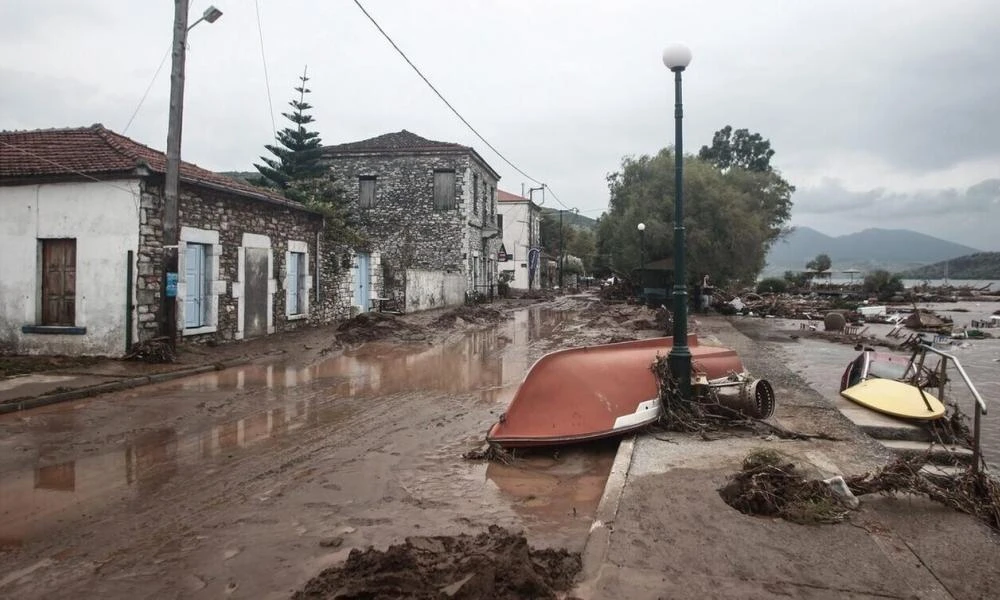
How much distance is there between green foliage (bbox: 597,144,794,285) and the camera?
→ 2853 cm

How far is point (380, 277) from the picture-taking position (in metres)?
23.6

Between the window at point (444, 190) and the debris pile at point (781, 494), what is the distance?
27747mm

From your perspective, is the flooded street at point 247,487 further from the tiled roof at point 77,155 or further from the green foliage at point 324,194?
the green foliage at point 324,194

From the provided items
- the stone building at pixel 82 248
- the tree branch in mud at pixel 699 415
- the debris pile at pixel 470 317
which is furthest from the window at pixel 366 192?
the tree branch in mud at pixel 699 415

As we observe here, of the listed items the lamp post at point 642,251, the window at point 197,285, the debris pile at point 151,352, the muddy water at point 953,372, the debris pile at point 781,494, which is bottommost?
the muddy water at point 953,372

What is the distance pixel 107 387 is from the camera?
371 inches

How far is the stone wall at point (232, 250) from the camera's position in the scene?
12.2 m

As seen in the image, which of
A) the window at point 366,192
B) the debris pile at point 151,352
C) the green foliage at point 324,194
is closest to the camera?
the debris pile at point 151,352

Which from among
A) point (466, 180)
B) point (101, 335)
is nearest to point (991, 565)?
point (101, 335)

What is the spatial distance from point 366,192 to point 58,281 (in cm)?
2053

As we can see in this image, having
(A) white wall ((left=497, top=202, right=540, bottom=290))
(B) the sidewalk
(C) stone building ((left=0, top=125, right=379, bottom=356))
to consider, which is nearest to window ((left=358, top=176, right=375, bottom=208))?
(C) stone building ((left=0, top=125, right=379, bottom=356))

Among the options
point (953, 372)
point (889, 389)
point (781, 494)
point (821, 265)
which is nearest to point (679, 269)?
point (781, 494)

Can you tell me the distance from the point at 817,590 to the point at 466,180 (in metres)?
29.2

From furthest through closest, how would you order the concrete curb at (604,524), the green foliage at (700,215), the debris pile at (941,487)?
1. the green foliage at (700,215)
2. the debris pile at (941,487)
3. the concrete curb at (604,524)
